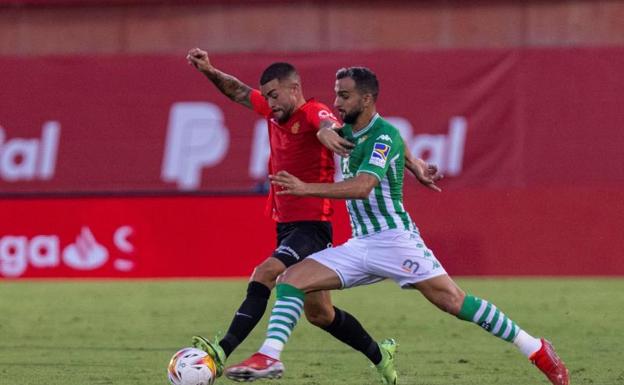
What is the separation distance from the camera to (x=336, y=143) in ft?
25.4

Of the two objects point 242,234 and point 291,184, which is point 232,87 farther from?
point 242,234

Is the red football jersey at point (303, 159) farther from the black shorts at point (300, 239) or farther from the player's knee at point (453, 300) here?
the player's knee at point (453, 300)

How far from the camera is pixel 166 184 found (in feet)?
66.8

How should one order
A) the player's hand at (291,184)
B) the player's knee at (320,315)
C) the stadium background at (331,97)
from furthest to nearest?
the stadium background at (331,97), the player's knee at (320,315), the player's hand at (291,184)

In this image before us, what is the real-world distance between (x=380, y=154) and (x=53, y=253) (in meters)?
9.29

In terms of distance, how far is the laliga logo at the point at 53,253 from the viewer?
635 inches

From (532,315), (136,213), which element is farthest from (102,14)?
(532,315)

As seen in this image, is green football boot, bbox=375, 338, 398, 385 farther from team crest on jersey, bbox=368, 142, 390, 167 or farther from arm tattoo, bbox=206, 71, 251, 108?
arm tattoo, bbox=206, 71, 251, 108

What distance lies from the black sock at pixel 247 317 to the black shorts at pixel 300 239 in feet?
0.75

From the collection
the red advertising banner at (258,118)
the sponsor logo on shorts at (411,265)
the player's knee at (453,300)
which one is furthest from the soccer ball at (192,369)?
the red advertising banner at (258,118)

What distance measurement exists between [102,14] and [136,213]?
237 inches

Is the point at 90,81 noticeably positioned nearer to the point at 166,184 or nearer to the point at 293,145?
the point at 166,184

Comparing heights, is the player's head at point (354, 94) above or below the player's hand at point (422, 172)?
above

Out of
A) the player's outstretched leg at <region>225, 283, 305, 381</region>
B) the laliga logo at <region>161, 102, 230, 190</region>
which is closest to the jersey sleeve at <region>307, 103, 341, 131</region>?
the player's outstretched leg at <region>225, 283, 305, 381</region>
